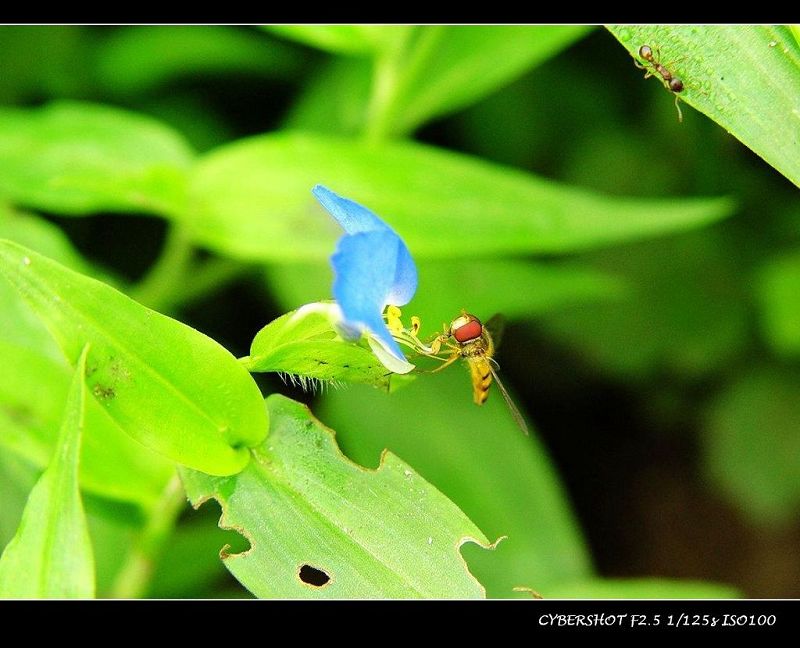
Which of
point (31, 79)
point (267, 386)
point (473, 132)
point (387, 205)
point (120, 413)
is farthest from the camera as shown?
point (473, 132)

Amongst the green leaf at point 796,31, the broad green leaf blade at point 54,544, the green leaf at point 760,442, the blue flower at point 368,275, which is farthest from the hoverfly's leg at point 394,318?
the green leaf at point 760,442

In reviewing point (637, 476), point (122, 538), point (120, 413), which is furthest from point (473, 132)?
point (120, 413)

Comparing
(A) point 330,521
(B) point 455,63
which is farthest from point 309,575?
(B) point 455,63

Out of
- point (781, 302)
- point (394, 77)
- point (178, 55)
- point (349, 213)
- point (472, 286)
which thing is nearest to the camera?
point (349, 213)

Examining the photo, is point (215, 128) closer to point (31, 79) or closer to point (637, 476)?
point (31, 79)

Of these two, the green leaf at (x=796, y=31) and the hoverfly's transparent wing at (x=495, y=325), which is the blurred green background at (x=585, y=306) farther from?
the green leaf at (x=796, y=31)

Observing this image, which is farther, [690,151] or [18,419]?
[690,151]

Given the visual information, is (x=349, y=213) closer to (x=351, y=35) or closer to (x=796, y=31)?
(x=796, y=31)
